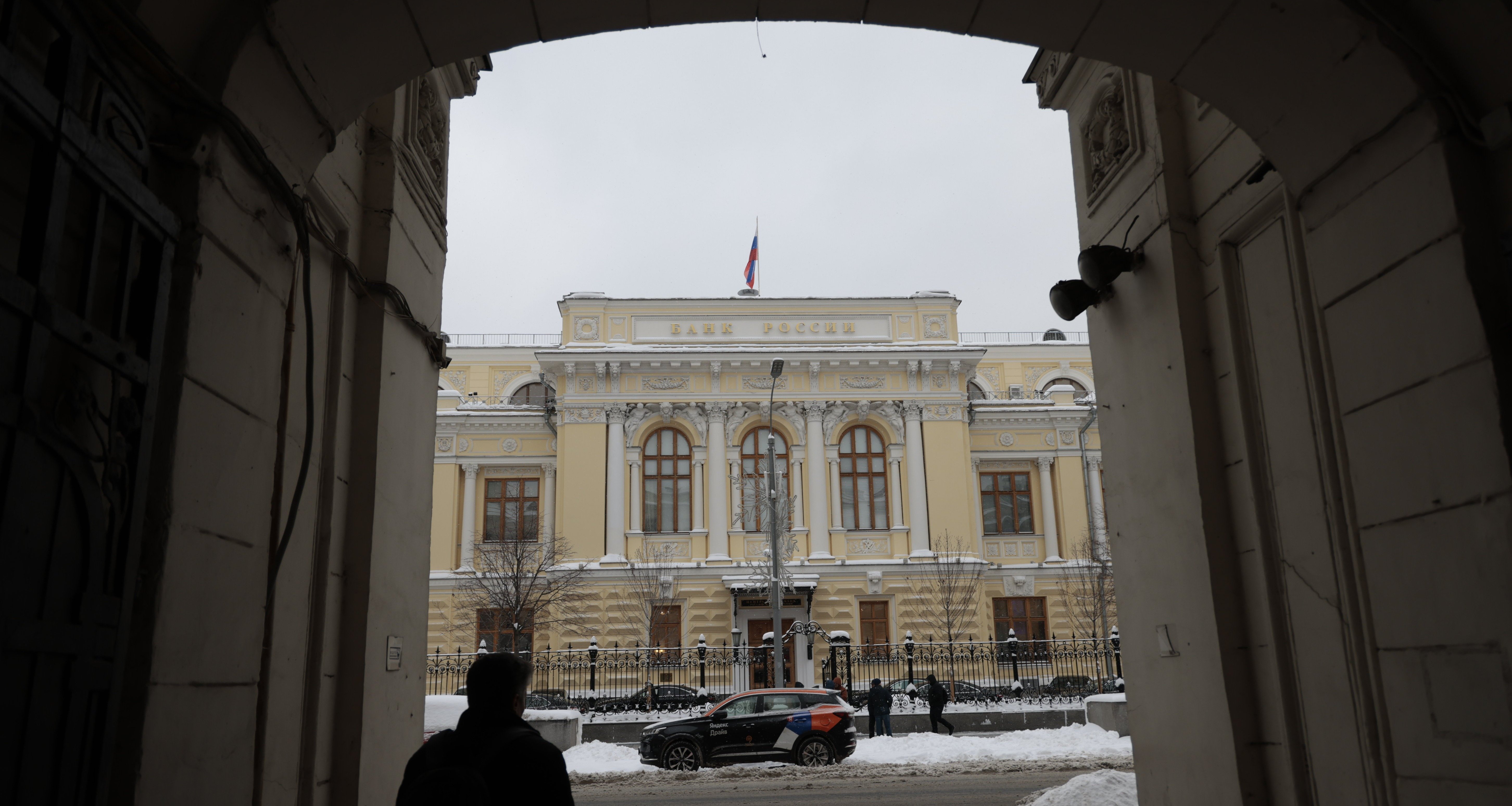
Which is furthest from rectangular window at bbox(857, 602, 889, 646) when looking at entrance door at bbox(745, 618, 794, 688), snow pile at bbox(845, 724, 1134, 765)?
snow pile at bbox(845, 724, 1134, 765)

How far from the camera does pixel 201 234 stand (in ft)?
12.6

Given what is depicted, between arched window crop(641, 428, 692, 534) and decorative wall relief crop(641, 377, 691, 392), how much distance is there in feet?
5.04

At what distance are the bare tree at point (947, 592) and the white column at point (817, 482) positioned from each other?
3219mm

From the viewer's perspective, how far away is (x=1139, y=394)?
711 cm

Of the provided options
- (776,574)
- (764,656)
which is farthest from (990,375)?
(776,574)

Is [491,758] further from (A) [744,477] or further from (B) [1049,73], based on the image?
(A) [744,477]

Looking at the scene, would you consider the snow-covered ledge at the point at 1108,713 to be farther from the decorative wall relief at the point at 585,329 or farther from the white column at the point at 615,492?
the decorative wall relief at the point at 585,329

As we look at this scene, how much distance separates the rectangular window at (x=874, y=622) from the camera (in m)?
37.7

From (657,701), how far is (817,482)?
474 inches

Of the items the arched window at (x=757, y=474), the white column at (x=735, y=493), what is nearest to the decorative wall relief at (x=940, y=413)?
the arched window at (x=757, y=474)

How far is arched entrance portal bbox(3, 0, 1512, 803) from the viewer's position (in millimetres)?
3664

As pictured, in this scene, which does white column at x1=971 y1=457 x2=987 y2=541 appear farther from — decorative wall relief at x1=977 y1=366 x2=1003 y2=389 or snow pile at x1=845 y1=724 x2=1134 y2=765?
snow pile at x1=845 y1=724 x2=1134 y2=765

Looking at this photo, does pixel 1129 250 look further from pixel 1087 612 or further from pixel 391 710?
pixel 1087 612

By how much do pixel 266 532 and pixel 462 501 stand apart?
37.8 m
